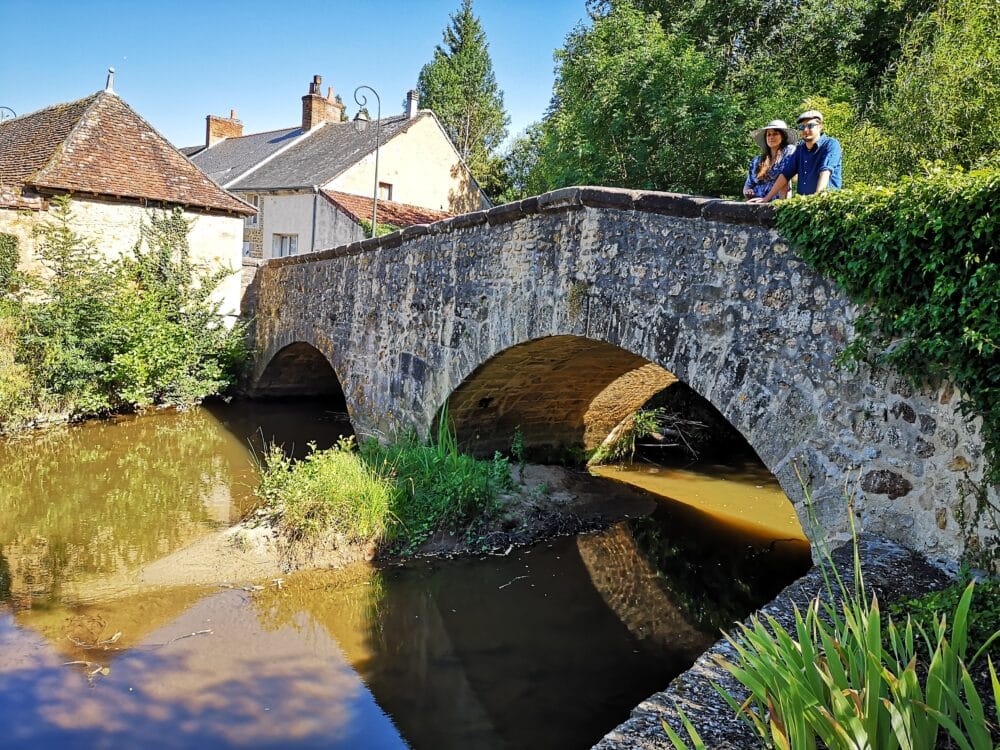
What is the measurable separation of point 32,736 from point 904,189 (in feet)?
18.6

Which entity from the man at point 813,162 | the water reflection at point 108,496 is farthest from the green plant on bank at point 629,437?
the man at point 813,162

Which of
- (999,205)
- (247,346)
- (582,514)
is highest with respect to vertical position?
(999,205)

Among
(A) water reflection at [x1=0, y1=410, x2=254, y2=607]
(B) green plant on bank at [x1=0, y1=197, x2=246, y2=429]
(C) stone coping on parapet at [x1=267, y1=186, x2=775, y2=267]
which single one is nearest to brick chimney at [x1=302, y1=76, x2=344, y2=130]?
(B) green plant on bank at [x1=0, y1=197, x2=246, y2=429]

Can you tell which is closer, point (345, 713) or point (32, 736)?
point (32, 736)

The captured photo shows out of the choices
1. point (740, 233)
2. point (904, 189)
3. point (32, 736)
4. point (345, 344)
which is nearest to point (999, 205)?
point (904, 189)

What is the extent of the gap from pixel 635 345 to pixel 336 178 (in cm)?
1641

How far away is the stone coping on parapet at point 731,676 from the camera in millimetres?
2400

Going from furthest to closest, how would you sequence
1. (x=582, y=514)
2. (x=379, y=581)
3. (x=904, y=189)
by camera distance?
(x=582, y=514)
(x=379, y=581)
(x=904, y=189)

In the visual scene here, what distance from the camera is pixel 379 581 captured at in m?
Answer: 6.18

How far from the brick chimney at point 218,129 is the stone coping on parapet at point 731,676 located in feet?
103

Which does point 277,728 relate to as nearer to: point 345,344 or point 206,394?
point 345,344

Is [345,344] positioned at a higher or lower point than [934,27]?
lower

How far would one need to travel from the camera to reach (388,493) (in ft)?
23.0

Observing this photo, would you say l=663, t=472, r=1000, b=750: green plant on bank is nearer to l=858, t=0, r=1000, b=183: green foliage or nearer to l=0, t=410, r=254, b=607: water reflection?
l=0, t=410, r=254, b=607: water reflection
